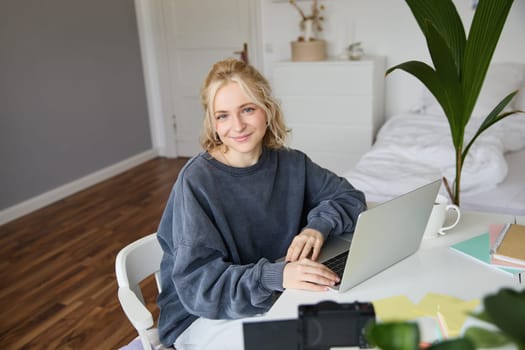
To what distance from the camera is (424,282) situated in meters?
1.06

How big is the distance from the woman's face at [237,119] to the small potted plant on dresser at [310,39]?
2.61 meters

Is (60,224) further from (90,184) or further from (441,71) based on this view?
(441,71)

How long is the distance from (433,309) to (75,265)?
236 centimetres

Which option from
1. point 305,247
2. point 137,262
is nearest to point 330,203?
point 305,247

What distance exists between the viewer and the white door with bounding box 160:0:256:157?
4.33m

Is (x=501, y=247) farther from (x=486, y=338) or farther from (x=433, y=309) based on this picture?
(x=486, y=338)

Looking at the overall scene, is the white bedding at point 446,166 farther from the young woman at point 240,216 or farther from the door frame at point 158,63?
the door frame at point 158,63

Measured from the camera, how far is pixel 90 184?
4.18m

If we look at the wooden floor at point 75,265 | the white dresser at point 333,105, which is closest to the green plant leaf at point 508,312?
the wooden floor at point 75,265

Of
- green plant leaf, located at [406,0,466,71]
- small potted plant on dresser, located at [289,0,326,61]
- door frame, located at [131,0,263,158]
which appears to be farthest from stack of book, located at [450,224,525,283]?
door frame, located at [131,0,263,158]

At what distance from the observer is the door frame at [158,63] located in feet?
14.3

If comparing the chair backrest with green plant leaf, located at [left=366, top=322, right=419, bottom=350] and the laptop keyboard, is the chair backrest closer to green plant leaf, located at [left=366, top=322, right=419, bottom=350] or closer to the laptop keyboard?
the laptop keyboard

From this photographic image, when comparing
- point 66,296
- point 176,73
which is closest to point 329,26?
point 176,73

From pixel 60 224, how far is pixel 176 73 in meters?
1.89
